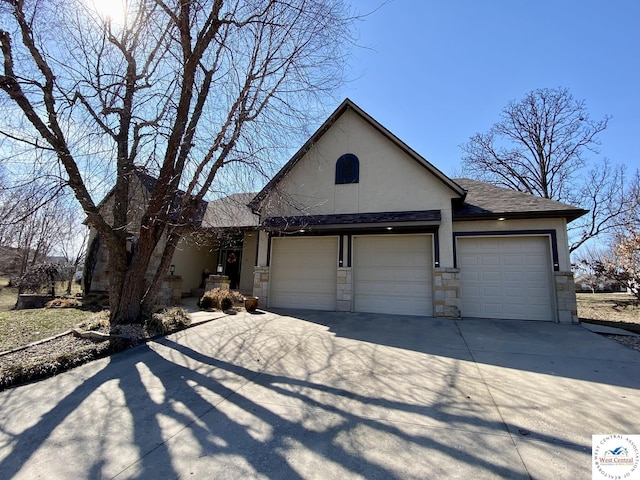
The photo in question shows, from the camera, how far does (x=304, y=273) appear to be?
1136 centimetres

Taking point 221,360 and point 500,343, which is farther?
point 500,343

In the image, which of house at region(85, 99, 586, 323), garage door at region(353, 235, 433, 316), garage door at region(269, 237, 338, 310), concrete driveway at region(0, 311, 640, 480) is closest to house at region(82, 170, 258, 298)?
house at region(85, 99, 586, 323)

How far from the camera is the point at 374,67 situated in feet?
A: 26.0

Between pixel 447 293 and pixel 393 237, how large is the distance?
249 centimetres

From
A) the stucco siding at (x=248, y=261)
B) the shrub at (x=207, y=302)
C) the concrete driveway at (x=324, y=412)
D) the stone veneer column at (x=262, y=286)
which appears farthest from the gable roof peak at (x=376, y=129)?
the concrete driveway at (x=324, y=412)

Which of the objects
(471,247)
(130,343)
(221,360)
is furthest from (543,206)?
(130,343)

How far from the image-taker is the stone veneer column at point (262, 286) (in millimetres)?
11320

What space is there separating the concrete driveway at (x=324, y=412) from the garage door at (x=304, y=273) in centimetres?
473

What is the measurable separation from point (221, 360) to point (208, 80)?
6.59 metres

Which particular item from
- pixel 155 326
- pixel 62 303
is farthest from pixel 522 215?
pixel 62 303

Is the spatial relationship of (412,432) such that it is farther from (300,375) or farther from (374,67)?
(374,67)

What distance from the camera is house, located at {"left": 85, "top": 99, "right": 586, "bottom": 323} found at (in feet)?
30.7

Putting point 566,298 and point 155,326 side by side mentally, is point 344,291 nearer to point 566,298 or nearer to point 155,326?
point 155,326

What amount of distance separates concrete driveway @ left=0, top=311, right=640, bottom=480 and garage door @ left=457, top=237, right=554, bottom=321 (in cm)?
301
